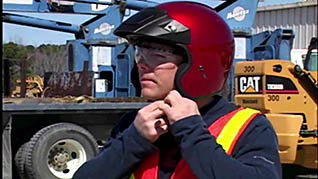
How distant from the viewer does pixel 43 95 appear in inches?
392

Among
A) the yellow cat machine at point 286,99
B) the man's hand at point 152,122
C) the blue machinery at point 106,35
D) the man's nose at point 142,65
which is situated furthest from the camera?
the blue machinery at point 106,35

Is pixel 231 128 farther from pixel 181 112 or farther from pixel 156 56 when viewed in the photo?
pixel 156 56

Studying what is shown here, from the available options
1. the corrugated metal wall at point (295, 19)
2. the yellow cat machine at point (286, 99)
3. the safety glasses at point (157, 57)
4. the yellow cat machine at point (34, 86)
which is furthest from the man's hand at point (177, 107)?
the corrugated metal wall at point (295, 19)

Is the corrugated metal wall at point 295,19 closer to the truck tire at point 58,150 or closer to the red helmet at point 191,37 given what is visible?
the truck tire at point 58,150

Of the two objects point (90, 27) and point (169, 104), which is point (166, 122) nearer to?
point (169, 104)

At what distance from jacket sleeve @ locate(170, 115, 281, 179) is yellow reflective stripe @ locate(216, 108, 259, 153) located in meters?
0.03

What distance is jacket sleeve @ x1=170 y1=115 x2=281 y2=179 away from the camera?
66.7 inches

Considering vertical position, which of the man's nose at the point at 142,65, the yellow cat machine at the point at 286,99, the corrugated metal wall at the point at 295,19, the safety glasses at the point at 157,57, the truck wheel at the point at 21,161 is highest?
the corrugated metal wall at the point at 295,19

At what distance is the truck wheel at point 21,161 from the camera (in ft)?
24.8

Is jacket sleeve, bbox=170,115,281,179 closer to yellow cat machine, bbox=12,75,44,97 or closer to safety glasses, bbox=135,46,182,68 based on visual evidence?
safety glasses, bbox=135,46,182,68

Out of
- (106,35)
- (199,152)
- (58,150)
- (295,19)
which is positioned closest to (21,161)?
(58,150)


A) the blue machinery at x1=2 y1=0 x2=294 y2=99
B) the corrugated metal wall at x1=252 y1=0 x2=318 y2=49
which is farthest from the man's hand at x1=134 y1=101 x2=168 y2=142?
the corrugated metal wall at x1=252 y1=0 x2=318 y2=49

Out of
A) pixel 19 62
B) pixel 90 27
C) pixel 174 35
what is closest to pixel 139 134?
pixel 174 35

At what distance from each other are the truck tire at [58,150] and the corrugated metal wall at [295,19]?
16.5 metres
